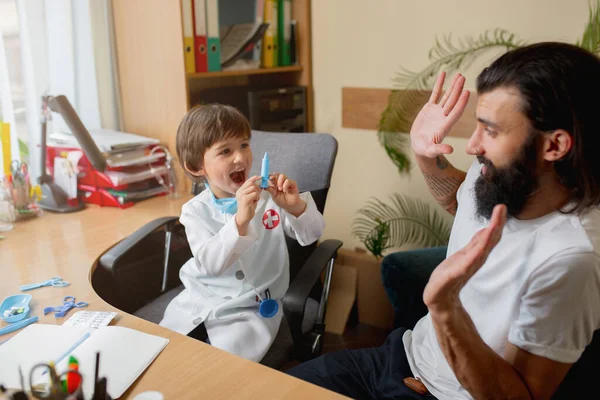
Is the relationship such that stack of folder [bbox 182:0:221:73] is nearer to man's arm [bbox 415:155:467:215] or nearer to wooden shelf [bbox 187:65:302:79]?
wooden shelf [bbox 187:65:302:79]

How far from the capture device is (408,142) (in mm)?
2729

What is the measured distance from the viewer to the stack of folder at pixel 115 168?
7.25 feet

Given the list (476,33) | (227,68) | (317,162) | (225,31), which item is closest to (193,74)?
(227,68)

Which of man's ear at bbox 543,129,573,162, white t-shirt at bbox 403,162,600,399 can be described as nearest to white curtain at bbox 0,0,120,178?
white t-shirt at bbox 403,162,600,399

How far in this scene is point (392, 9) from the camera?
2.63 m

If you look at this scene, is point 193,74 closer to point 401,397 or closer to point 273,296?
point 273,296

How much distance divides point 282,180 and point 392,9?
4.77 feet

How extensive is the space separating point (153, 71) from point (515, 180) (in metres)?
1.70

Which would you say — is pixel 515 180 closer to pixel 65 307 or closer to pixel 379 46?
pixel 65 307

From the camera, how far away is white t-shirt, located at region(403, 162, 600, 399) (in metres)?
1.04

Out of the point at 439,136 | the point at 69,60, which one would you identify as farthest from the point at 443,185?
the point at 69,60

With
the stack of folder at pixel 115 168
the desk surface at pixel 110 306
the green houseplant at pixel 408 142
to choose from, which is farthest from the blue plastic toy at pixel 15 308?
the green houseplant at pixel 408 142

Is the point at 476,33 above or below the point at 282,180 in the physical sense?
above

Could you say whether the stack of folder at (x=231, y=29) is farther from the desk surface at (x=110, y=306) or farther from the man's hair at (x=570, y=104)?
the man's hair at (x=570, y=104)
